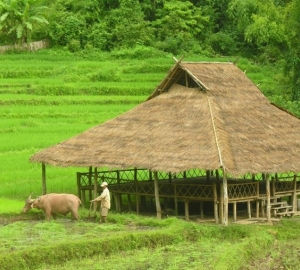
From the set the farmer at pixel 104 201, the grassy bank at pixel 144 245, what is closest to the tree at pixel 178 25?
the grassy bank at pixel 144 245

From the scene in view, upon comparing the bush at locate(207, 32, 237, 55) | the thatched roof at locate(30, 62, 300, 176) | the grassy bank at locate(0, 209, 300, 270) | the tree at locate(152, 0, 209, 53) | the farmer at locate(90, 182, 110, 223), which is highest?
the tree at locate(152, 0, 209, 53)

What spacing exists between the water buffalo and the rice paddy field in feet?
1.06

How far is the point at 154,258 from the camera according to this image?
51.1 ft

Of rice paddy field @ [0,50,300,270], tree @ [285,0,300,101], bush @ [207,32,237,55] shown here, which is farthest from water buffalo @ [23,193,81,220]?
bush @ [207,32,237,55]

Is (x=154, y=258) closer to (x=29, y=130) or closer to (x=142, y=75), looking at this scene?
(x=29, y=130)

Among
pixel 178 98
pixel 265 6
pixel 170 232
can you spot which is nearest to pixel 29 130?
pixel 178 98

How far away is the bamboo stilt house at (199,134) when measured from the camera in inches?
757

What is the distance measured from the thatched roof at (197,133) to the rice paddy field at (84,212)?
1.39 m

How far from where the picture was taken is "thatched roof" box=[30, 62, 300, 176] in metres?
19.3

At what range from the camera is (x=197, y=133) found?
20250 millimetres

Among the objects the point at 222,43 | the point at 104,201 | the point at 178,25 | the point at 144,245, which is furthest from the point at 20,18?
the point at 144,245

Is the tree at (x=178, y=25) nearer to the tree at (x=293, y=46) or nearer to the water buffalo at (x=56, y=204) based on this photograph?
the tree at (x=293, y=46)

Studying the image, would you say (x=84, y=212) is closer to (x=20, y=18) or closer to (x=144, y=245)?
(x=144, y=245)

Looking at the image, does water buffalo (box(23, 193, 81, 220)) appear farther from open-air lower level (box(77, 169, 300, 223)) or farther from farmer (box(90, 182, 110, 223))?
open-air lower level (box(77, 169, 300, 223))
